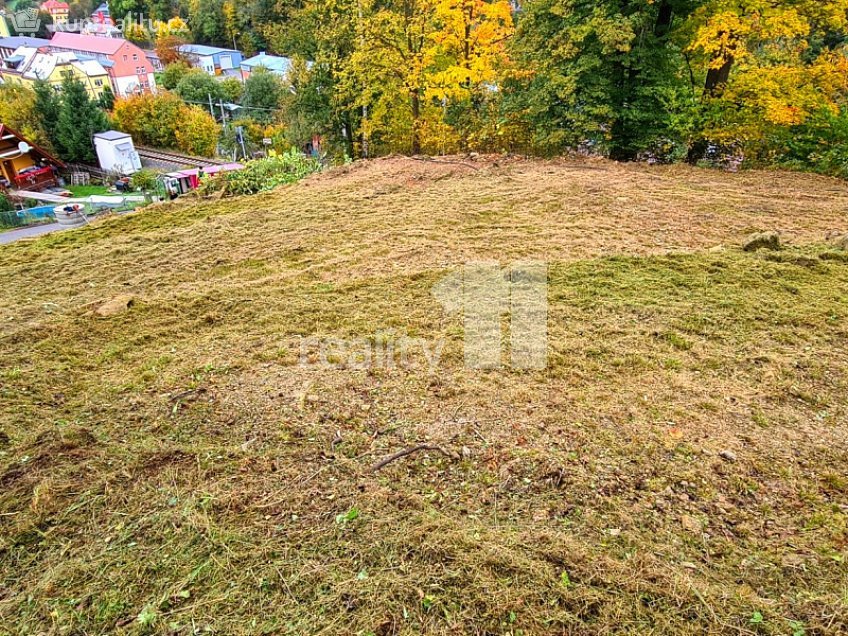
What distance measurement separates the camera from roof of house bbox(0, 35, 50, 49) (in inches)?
1448

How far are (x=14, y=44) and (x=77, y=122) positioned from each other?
2577 centimetres

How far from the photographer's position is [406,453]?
223 centimetres

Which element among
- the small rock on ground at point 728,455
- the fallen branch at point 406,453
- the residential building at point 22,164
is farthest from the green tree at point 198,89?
the small rock on ground at point 728,455

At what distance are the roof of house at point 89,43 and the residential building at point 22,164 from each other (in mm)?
19350

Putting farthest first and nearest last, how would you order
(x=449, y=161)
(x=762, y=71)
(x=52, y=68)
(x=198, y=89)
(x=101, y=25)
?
(x=101, y=25)
(x=198, y=89)
(x=52, y=68)
(x=449, y=161)
(x=762, y=71)

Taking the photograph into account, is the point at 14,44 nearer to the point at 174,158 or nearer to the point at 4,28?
the point at 4,28

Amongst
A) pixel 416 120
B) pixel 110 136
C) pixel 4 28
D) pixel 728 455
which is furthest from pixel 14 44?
pixel 728 455

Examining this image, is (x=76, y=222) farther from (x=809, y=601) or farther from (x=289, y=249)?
(x=809, y=601)

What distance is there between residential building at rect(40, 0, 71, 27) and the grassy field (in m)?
54.9

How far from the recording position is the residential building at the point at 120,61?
32.8 metres

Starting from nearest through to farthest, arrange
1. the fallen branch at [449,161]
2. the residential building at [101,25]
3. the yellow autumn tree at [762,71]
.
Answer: the yellow autumn tree at [762,71], the fallen branch at [449,161], the residential building at [101,25]

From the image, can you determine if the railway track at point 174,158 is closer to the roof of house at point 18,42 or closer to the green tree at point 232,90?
the green tree at point 232,90

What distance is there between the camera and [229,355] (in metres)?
3.03

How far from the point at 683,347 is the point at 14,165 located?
22.8 metres
